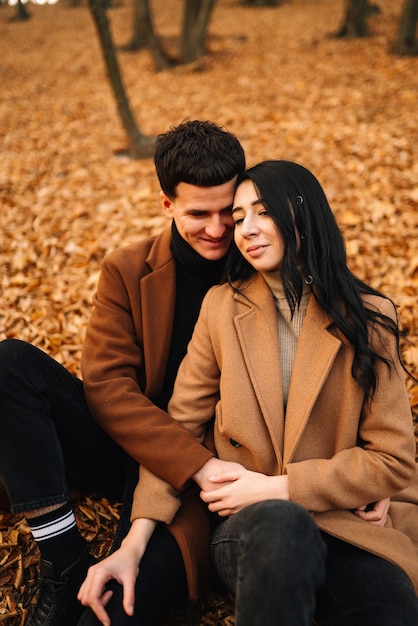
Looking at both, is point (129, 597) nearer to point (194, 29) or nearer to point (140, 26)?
point (194, 29)

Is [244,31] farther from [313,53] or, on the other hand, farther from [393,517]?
[393,517]

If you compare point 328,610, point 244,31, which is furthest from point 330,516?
point 244,31

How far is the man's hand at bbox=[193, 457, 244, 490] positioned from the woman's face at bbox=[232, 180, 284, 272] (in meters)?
0.84

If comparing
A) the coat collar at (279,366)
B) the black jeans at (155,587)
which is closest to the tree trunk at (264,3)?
the coat collar at (279,366)

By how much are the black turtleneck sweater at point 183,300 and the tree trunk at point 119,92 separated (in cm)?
444

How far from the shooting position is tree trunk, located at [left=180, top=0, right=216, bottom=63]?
34.8ft

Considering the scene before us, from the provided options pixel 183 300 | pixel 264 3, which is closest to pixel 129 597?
pixel 183 300

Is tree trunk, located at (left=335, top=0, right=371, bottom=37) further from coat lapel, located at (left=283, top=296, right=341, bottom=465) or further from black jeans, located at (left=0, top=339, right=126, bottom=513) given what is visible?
black jeans, located at (left=0, top=339, right=126, bottom=513)

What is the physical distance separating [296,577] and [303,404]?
0.71 meters

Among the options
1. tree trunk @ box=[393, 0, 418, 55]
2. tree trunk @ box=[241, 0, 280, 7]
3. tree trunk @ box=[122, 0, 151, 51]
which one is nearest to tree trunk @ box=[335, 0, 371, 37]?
tree trunk @ box=[393, 0, 418, 55]

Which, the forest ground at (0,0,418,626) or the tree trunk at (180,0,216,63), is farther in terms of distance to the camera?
the tree trunk at (180,0,216,63)

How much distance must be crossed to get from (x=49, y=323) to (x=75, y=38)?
499 inches

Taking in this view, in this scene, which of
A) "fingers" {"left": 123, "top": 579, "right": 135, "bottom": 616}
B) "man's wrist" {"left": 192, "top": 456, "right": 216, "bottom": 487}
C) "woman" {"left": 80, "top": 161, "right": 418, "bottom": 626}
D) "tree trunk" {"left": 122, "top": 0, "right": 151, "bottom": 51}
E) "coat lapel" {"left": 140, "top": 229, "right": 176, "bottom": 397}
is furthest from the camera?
"tree trunk" {"left": 122, "top": 0, "right": 151, "bottom": 51}

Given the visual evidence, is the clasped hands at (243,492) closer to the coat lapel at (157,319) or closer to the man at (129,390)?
the man at (129,390)
